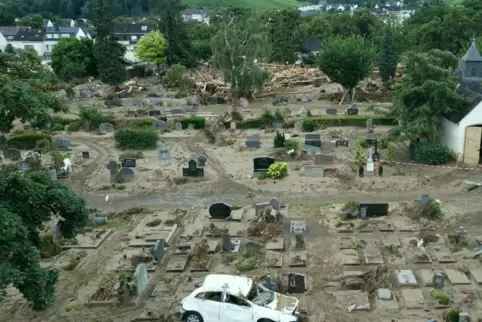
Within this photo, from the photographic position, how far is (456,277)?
1711cm

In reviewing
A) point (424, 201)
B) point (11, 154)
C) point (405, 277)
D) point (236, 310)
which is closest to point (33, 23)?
point (11, 154)

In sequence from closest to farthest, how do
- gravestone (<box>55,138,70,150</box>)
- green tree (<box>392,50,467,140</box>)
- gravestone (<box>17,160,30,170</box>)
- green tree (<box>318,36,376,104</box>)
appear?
1. green tree (<box>392,50,467,140</box>)
2. gravestone (<box>17,160,30,170</box>)
3. gravestone (<box>55,138,70,150</box>)
4. green tree (<box>318,36,376,104</box>)

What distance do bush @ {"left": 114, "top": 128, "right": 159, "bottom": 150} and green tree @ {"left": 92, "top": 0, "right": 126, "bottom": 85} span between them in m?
24.8

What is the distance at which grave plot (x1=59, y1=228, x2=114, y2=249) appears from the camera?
20.9 metres

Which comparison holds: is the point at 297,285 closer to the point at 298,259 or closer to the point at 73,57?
the point at 298,259

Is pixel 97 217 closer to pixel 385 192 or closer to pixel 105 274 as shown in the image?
pixel 105 274

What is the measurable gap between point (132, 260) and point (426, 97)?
62.9 feet

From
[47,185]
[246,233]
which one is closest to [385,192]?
[246,233]

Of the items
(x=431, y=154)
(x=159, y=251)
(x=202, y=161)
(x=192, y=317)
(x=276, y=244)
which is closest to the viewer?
(x=192, y=317)

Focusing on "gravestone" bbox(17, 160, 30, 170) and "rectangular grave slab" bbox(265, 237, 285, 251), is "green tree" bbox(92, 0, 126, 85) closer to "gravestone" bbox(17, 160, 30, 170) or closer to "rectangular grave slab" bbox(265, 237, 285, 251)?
"gravestone" bbox(17, 160, 30, 170)

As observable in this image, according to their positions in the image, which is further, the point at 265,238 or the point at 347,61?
the point at 347,61

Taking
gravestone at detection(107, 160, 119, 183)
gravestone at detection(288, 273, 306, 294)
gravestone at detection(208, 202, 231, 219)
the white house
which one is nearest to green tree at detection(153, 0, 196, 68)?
gravestone at detection(107, 160, 119, 183)

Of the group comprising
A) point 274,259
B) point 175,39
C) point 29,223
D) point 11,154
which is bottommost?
point 274,259

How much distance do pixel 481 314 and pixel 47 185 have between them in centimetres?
1227
